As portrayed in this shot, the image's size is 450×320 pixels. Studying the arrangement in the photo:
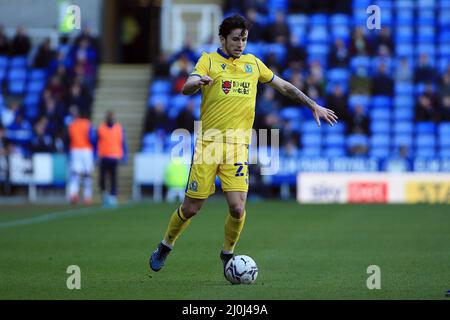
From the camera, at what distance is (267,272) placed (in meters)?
10.9

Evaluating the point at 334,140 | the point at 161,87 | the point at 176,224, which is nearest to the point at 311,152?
the point at 334,140

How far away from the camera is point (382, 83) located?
28.4 meters

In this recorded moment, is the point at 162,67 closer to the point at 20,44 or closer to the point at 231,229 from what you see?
the point at 20,44

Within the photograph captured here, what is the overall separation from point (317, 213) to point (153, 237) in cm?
632

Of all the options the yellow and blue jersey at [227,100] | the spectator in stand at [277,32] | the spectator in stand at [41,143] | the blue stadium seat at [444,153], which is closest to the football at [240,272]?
the yellow and blue jersey at [227,100]

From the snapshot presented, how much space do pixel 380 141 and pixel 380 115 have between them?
3.49 ft

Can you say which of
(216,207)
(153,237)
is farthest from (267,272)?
(216,207)

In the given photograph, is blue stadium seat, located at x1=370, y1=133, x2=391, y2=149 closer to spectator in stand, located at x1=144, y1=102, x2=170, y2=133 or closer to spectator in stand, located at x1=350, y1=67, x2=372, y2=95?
spectator in stand, located at x1=350, y1=67, x2=372, y2=95

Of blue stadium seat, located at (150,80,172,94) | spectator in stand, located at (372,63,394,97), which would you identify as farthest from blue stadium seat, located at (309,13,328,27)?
blue stadium seat, located at (150,80,172,94)

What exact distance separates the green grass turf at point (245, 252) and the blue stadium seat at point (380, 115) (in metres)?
6.53

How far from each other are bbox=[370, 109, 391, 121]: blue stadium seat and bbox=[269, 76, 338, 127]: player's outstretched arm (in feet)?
59.2

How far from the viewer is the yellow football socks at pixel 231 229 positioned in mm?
10148

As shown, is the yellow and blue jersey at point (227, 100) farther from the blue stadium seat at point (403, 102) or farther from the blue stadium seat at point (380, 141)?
the blue stadium seat at point (403, 102)

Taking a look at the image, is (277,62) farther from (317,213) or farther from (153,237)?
(153,237)
